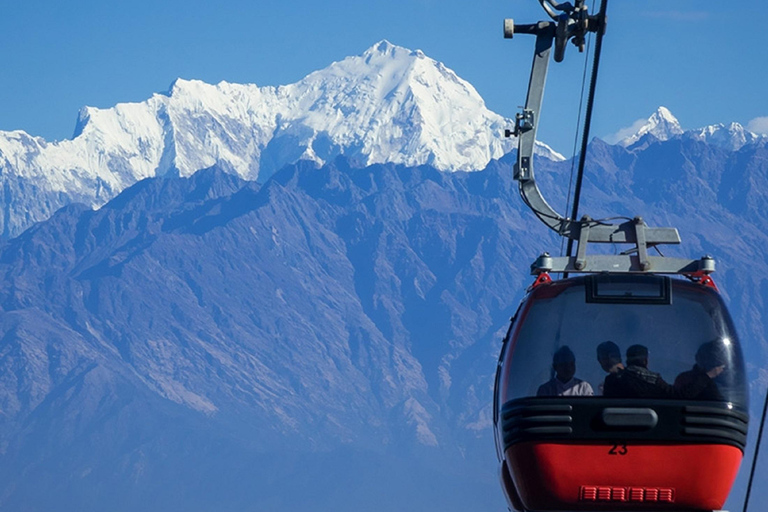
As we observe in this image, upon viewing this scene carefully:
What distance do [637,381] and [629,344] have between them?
37 centimetres

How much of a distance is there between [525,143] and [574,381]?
12.9 ft

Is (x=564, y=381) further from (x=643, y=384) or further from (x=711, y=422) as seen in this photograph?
(x=711, y=422)

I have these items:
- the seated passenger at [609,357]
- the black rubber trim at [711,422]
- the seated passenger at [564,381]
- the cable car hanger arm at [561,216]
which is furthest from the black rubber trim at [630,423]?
the cable car hanger arm at [561,216]

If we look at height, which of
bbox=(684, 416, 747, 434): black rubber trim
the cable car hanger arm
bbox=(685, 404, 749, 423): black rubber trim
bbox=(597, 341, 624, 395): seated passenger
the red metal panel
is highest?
the cable car hanger arm

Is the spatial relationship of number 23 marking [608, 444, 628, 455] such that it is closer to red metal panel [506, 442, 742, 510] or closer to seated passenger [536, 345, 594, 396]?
red metal panel [506, 442, 742, 510]

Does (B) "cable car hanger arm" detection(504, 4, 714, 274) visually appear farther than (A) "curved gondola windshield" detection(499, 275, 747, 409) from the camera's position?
Yes

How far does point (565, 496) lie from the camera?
11.8m

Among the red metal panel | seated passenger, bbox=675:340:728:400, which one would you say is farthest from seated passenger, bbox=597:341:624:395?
the red metal panel

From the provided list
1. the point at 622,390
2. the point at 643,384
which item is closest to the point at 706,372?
the point at 643,384

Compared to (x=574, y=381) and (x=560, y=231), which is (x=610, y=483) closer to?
(x=574, y=381)

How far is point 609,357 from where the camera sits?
11.9 meters

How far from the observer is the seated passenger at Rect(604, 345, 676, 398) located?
11586 mm

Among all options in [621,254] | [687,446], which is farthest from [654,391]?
[621,254]

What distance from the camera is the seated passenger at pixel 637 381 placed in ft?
38.0
